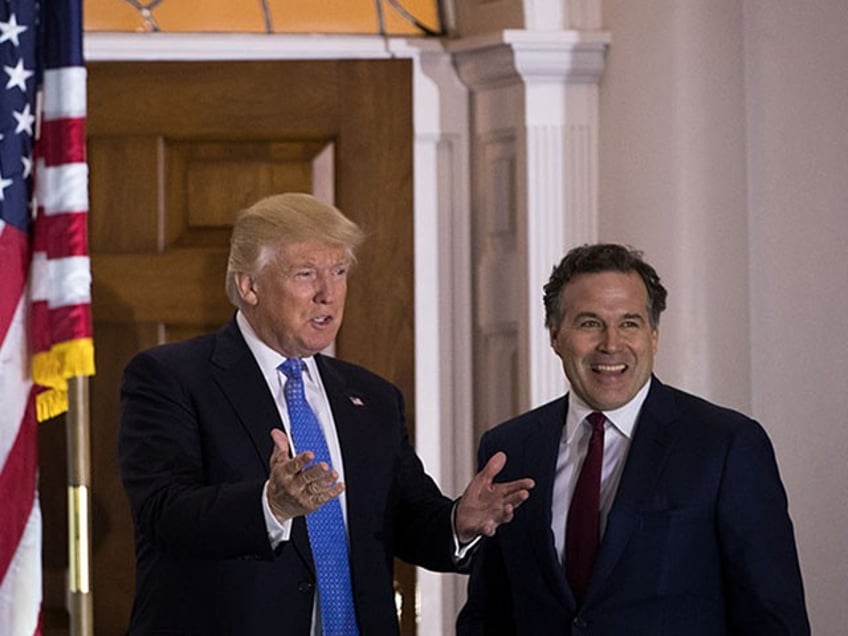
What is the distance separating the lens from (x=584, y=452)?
3498mm

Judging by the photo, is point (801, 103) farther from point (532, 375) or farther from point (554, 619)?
point (554, 619)

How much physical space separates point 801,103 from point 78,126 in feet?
6.53

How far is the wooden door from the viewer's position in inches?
194

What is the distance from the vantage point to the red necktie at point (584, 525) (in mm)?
3387

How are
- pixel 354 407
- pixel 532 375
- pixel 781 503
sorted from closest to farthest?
pixel 781 503, pixel 354 407, pixel 532 375

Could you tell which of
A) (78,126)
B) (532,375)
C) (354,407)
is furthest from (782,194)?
(78,126)

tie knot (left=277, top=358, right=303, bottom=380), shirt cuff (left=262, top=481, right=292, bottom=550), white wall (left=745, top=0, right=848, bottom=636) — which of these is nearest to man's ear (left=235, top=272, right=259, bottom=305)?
tie knot (left=277, top=358, right=303, bottom=380)

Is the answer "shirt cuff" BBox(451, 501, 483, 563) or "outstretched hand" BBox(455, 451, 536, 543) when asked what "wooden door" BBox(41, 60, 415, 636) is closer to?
"shirt cuff" BBox(451, 501, 483, 563)

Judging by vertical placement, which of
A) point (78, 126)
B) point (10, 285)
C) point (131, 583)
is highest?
point (78, 126)

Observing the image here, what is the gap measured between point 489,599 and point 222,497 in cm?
59

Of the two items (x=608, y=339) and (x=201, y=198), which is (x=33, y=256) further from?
(x=608, y=339)

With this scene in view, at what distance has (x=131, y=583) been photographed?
4934 mm

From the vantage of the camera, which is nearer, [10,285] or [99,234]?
[10,285]

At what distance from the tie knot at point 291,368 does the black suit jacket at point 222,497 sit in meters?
0.06
